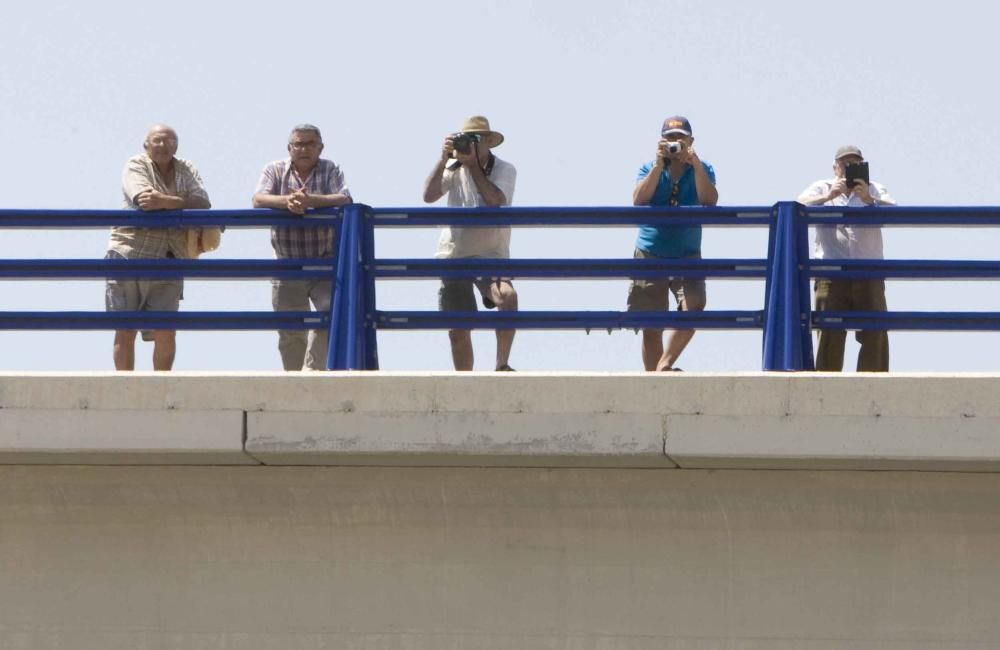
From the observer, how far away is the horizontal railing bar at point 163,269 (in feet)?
30.3

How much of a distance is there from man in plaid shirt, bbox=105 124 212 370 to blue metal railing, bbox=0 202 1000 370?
341 millimetres

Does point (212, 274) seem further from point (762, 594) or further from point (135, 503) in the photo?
point (762, 594)

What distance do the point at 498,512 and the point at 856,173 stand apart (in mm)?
2600

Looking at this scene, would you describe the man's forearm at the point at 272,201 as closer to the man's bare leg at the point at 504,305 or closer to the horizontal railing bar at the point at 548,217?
the horizontal railing bar at the point at 548,217

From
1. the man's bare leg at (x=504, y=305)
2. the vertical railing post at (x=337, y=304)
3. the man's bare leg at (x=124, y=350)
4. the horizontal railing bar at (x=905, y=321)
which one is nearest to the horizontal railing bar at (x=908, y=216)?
the horizontal railing bar at (x=905, y=321)

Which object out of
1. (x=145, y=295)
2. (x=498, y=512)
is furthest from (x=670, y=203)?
(x=145, y=295)

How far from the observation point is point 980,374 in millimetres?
7953

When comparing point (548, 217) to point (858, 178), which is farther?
point (858, 178)

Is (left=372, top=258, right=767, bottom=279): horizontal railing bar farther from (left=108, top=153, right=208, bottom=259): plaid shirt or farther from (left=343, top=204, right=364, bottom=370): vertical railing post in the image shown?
(left=108, top=153, right=208, bottom=259): plaid shirt

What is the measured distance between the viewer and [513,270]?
926 centimetres

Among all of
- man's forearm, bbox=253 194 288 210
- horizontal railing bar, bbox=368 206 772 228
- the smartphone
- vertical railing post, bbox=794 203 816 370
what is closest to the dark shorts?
horizontal railing bar, bbox=368 206 772 228

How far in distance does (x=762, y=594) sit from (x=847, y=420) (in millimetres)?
1017

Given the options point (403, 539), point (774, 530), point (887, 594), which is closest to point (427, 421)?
point (403, 539)

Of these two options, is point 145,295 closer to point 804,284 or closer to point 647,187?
point 647,187
